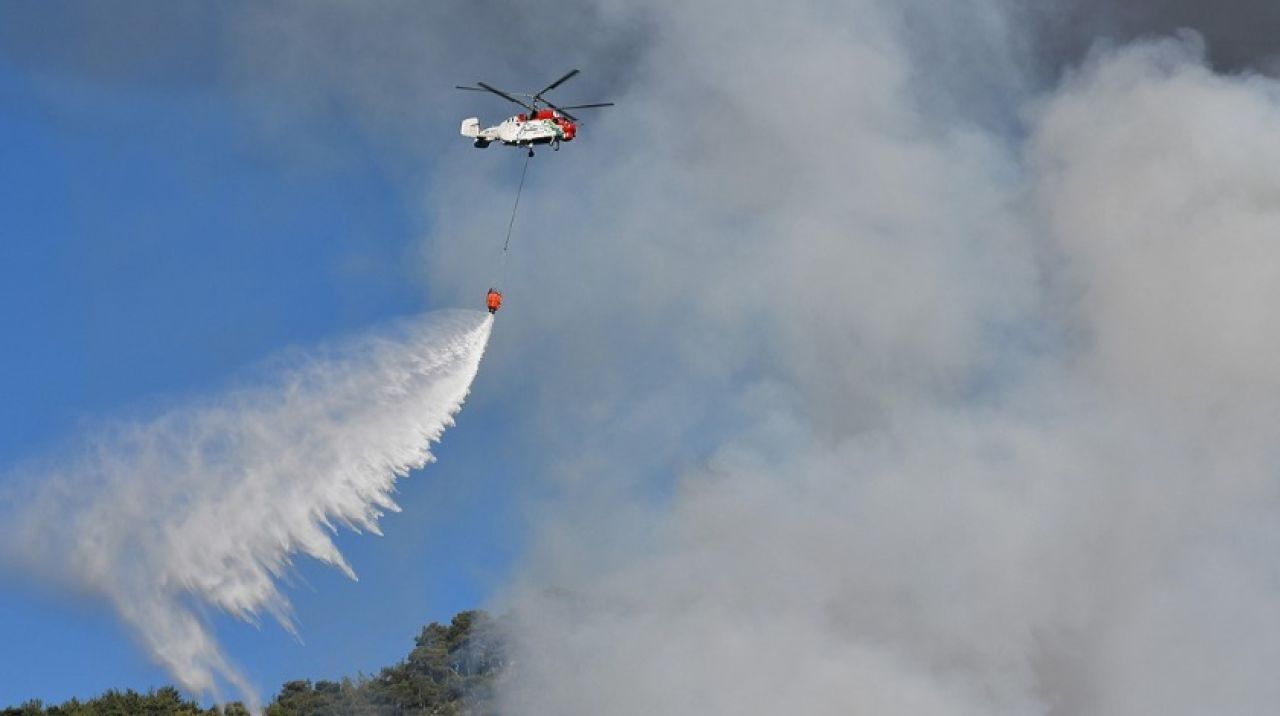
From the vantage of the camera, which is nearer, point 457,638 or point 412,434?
point 412,434

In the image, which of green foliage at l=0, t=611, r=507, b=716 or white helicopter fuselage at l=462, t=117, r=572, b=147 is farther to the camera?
green foliage at l=0, t=611, r=507, b=716

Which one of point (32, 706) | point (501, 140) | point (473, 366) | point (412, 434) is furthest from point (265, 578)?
point (32, 706)

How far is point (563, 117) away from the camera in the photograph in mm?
93625

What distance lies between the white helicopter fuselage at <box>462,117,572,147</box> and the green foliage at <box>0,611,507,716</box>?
5671 centimetres

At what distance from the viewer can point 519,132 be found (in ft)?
309

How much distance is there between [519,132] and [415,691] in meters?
70.0

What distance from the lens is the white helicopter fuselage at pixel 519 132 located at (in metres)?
93.4

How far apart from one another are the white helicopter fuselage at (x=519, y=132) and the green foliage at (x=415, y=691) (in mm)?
56706

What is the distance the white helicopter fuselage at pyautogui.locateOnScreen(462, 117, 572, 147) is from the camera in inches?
3676

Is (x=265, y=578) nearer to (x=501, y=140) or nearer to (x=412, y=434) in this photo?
(x=412, y=434)

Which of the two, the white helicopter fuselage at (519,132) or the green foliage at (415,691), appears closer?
the white helicopter fuselage at (519,132)

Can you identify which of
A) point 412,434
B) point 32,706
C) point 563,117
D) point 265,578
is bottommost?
point 265,578

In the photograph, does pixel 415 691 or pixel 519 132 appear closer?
pixel 519 132

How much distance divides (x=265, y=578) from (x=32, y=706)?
4768cm
